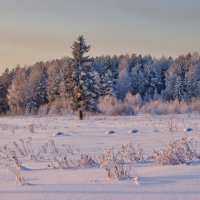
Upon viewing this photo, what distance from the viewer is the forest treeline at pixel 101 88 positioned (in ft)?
136

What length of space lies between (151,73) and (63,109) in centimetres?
4689

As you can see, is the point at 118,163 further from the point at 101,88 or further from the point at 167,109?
the point at 101,88

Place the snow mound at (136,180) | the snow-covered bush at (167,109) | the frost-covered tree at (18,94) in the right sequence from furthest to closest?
the frost-covered tree at (18,94)
the snow-covered bush at (167,109)
the snow mound at (136,180)

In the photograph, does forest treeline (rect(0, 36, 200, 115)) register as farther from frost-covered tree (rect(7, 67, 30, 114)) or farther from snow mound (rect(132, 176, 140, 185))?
snow mound (rect(132, 176, 140, 185))

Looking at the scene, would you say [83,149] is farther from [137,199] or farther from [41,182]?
[137,199]

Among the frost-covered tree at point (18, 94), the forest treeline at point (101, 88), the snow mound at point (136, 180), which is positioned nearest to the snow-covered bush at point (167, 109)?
the forest treeline at point (101, 88)

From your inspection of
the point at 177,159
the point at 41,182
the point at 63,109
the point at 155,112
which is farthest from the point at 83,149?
the point at 63,109

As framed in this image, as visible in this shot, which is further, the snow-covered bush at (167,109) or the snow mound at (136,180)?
the snow-covered bush at (167,109)

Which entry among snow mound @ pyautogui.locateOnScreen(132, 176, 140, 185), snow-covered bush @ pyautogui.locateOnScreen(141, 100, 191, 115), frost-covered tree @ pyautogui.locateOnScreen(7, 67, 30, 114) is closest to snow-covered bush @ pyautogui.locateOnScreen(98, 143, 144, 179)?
snow mound @ pyautogui.locateOnScreen(132, 176, 140, 185)

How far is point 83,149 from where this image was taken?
42.3 feet

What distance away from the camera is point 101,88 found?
74.5 metres

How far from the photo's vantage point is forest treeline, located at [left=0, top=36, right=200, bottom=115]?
4138 centimetres

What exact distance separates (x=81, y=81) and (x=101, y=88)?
1318 inches

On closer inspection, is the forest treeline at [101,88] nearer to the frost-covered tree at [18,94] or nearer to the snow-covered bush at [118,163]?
the frost-covered tree at [18,94]
